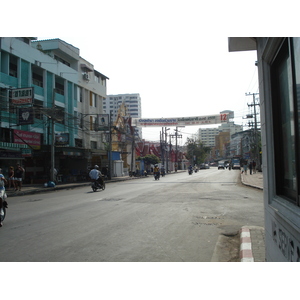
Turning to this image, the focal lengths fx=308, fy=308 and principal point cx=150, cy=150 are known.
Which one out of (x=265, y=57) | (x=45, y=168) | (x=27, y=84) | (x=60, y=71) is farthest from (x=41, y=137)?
(x=265, y=57)

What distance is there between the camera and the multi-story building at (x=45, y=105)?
23031 mm

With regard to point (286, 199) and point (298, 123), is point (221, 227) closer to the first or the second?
point (286, 199)

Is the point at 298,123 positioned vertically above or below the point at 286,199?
above

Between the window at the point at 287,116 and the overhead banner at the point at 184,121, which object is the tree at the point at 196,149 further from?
the window at the point at 287,116

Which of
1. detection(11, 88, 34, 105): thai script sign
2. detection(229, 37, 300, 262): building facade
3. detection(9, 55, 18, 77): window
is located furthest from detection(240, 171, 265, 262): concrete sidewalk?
detection(9, 55, 18, 77): window

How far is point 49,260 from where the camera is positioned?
193 inches

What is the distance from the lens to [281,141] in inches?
146

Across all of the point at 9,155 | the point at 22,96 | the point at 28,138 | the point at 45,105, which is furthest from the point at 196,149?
the point at 9,155

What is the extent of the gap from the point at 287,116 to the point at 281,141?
17.2 inches

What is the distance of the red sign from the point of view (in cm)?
2437

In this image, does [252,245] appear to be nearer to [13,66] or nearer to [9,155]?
[9,155]

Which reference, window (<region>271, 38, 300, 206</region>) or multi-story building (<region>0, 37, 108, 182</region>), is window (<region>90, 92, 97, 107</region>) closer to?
multi-story building (<region>0, 37, 108, 182</region>)

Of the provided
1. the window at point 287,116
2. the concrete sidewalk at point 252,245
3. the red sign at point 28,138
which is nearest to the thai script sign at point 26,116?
the red sign at point 28,138
